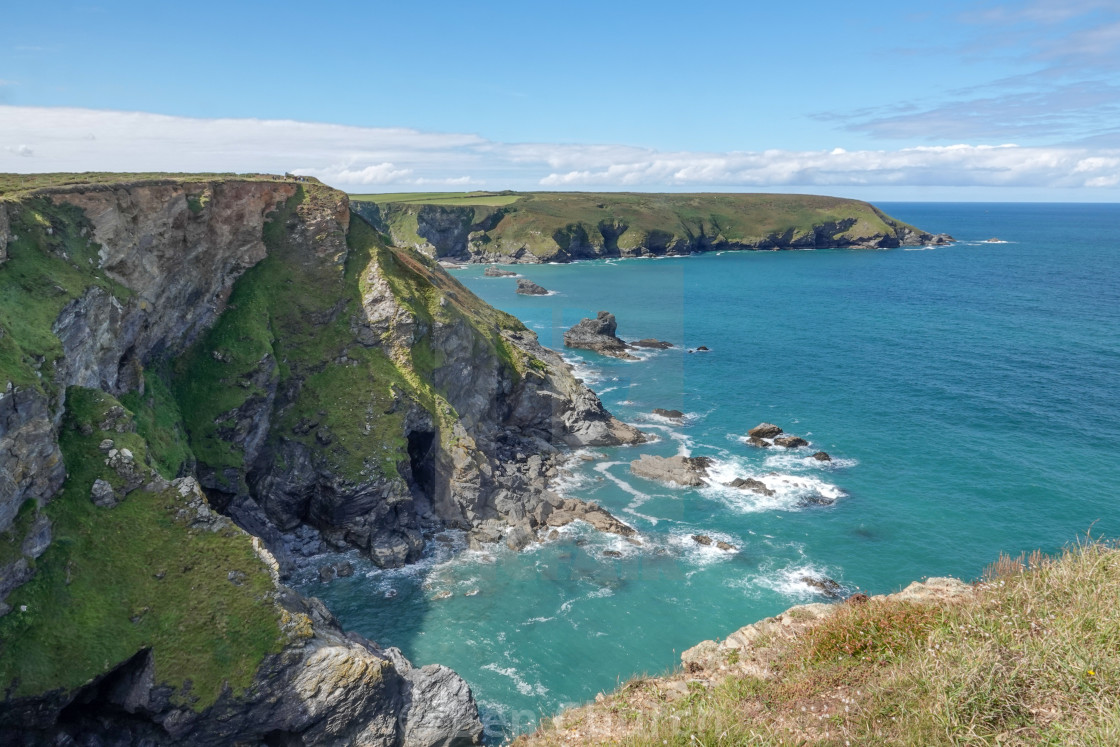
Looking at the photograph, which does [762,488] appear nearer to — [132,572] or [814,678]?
[814,678]

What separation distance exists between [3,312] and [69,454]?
8.93 m

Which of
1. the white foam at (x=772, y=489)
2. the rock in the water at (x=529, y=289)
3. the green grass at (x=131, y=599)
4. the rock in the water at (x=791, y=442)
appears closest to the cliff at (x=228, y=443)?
the green grass at (x=131, y=599)

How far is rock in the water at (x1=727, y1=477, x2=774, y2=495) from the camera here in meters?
62.3

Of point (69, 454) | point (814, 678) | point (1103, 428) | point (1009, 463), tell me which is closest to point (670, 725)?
point (814, 678)

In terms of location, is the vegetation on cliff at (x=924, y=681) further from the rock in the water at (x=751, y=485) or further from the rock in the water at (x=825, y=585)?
the rock in the water at (x=751, y=485)

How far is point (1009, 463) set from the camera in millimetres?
65188

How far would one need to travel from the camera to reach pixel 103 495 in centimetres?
3644

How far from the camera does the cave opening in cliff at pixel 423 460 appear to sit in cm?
5906

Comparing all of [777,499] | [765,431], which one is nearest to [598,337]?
[765,431]

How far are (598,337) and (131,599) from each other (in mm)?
87416

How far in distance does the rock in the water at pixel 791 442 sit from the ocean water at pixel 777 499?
4.17 feet

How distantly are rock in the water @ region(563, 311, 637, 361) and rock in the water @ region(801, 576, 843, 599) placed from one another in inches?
2542

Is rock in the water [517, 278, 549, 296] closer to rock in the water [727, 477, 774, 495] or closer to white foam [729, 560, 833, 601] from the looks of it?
rock in the water [727, 477, 774, 495]

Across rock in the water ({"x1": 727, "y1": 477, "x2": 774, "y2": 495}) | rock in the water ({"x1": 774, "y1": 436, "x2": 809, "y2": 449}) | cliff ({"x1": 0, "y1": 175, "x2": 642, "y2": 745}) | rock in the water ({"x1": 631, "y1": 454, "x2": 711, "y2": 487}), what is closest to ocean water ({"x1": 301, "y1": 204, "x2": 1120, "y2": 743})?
rock in the water ({"x1": 727, "y1": 477, "x2": 774, "y2": 495})
